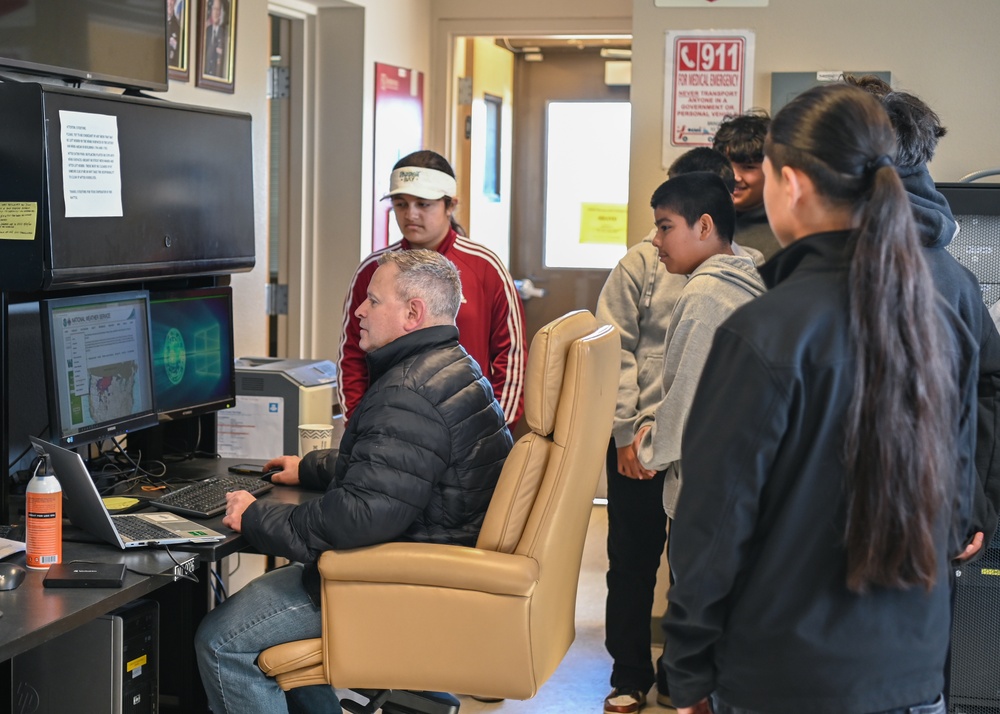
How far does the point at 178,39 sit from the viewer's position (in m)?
3.04

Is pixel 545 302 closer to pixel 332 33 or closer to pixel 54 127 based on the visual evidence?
pixel 332 33

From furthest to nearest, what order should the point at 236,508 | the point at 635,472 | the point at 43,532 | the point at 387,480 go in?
→ the point at 635,472 < the point at 236,508 < the point at 387,480 < the point at 43,532

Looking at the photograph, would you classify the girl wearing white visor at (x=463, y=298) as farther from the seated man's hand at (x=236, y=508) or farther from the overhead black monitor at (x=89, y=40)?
the seated man's hand at (x=236, y=508)

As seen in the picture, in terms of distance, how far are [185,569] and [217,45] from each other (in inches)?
68.8

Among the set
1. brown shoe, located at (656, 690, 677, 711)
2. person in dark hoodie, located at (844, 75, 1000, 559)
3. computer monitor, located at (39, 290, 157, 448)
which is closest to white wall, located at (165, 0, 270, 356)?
computer monitor, located at (39, 290, 157, 448)

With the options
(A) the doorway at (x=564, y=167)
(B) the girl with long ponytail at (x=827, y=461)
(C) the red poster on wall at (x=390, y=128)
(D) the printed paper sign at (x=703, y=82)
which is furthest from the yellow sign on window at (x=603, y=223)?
(B) the girl with long ponytail at (x=827, y=461)

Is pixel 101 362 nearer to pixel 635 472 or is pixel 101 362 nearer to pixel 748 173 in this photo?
pixel 635 472

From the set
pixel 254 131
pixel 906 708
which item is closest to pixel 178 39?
pixel 254 131

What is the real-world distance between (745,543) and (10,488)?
1.75 metres

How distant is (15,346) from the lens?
252 cm

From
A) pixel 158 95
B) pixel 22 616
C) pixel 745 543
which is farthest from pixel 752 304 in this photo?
pixel 158 95

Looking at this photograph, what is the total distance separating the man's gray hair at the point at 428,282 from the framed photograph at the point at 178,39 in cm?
110

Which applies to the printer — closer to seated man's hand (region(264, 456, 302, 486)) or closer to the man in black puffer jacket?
seated man's hand (region(264, 456, 302, 486))

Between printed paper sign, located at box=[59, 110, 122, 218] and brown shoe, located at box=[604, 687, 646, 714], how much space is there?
1798mm
